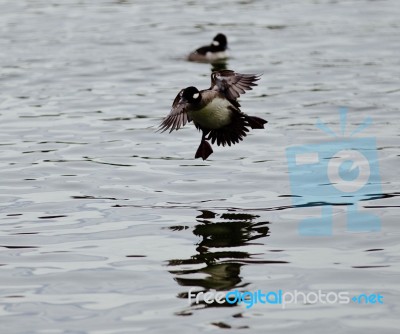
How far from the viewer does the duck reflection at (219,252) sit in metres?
8.37

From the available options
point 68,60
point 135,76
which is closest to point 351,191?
point 135,76

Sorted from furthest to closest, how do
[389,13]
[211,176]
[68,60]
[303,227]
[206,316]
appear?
[389,13]
[68,60]
[211,176]
[303,227]
[206,316]

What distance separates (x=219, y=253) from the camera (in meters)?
9.20

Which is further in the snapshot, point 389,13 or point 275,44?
point 389,13

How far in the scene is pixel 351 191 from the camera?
11242mm

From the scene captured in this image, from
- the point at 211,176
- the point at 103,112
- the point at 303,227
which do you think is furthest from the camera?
the point at 103,112

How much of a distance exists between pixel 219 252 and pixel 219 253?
0.02 metres

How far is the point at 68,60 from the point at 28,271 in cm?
1248

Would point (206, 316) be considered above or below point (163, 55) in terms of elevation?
below

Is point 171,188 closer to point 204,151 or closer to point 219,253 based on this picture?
point 204,151

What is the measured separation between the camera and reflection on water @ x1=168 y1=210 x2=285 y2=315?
8367 mm

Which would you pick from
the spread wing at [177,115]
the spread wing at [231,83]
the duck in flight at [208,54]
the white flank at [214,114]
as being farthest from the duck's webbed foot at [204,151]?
the duck in flight at [208,54]

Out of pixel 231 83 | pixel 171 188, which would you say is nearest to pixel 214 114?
pixel 231 83

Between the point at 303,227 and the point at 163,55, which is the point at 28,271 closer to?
the point at 303,227
